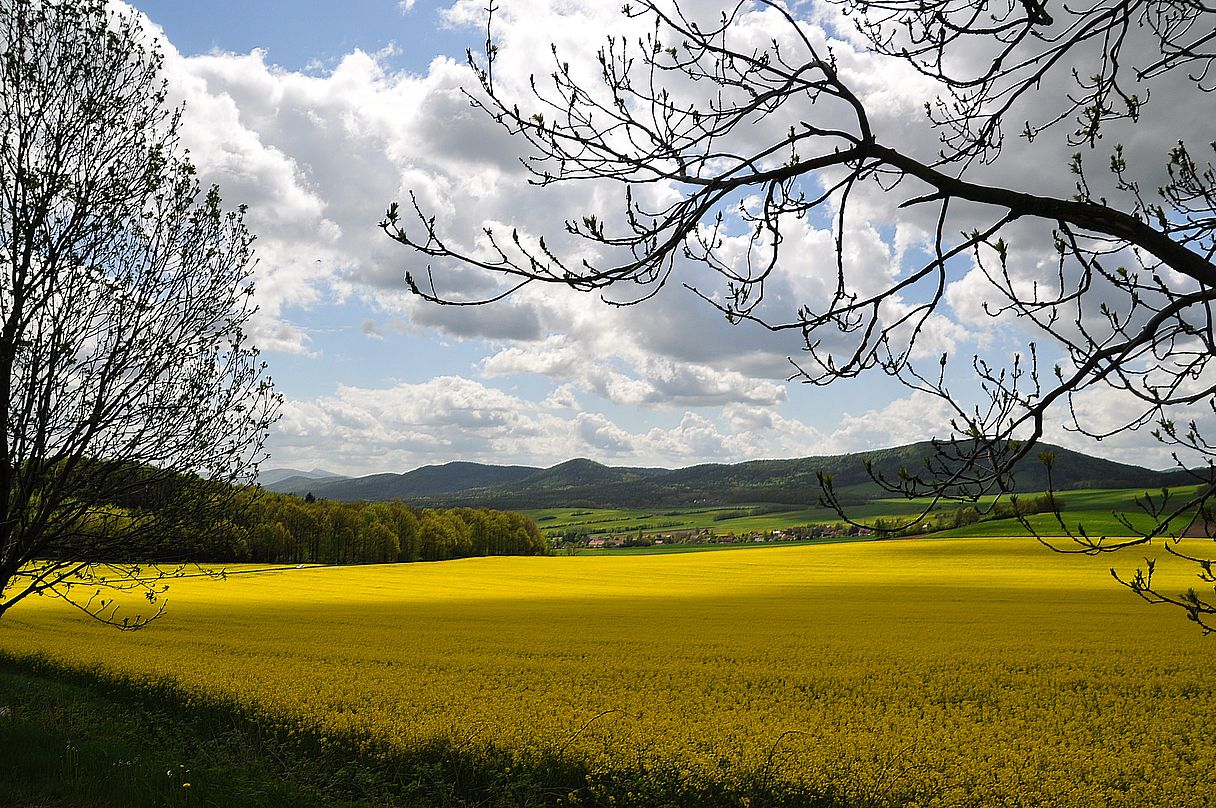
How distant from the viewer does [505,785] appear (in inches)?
339

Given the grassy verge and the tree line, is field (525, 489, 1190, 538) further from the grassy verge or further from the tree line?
the grassy verge

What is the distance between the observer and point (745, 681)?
1286 centimetres

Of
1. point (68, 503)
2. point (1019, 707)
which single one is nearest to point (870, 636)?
point (1019, 707)

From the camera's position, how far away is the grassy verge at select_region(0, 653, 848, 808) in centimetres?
700

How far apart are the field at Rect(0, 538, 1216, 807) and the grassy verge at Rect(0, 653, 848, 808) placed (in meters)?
0.10

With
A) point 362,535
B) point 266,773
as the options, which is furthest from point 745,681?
point 362,535

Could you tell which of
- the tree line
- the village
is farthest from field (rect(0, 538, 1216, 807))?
the village

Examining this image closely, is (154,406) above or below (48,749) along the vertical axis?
above

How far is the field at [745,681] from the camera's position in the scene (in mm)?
8211

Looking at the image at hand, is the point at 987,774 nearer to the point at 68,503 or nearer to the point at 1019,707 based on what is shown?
the point at 1019,707

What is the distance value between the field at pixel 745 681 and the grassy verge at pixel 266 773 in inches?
4.0

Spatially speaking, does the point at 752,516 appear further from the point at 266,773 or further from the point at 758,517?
the point at 266,773

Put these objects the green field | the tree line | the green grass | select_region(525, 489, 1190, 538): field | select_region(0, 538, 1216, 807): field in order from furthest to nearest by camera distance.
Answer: select_region(525, 489, 1190, 538): field → the green field → the tree line → select_region(0, 538, 1216, 807): field → the green grass

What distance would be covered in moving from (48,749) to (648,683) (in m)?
8.09
